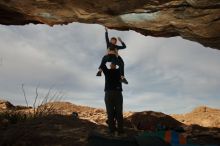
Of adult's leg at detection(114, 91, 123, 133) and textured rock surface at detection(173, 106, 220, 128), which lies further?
textured rock surface at detection(173, 106, 220, 128)

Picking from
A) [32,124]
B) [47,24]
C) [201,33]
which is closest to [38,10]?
[47,24]

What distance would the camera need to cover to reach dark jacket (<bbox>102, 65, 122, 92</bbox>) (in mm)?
10039

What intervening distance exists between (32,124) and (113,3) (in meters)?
4.73

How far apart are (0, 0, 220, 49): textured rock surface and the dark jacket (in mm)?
1632

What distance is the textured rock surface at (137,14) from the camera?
31.7 feet

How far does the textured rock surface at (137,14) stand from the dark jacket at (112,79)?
1632 millimetres

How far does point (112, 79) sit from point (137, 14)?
190 centimetres

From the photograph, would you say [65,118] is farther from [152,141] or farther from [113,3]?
[152,141]

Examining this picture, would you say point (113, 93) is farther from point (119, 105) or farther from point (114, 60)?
point (114, 60)

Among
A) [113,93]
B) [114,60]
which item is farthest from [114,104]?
[114,60]

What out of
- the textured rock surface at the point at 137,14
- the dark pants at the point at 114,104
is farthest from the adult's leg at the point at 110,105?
the textured rock surface at the point at 137,14

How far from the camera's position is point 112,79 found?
10.1 metres

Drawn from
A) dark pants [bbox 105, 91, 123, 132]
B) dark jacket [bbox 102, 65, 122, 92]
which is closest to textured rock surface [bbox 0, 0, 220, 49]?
dark jacket [bbox 102, 65, 122, 92]

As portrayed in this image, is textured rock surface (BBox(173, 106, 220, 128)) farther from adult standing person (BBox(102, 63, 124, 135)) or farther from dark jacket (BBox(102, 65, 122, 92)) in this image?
dark jacket (BBox(102, 65, 122, 92))
